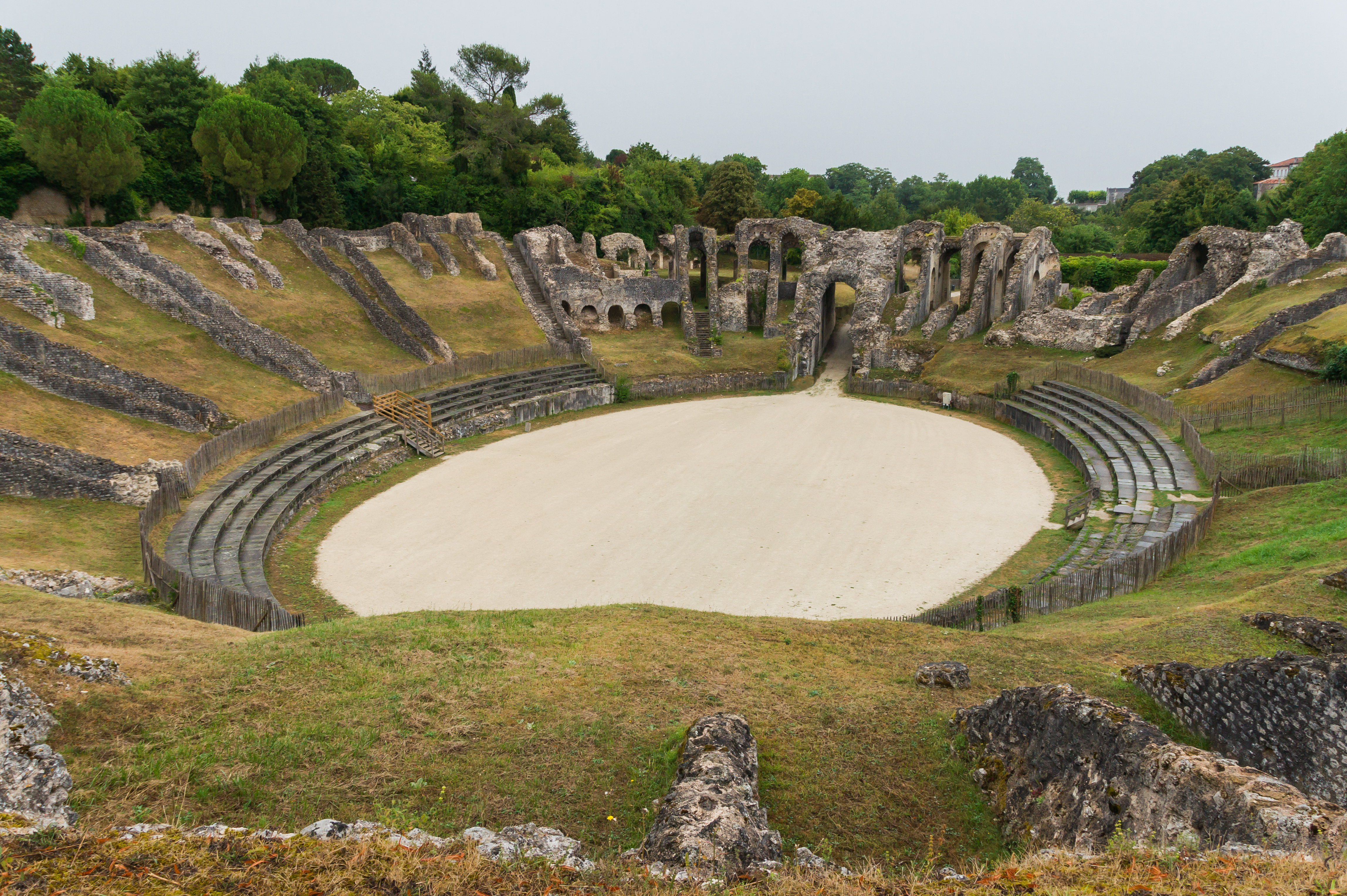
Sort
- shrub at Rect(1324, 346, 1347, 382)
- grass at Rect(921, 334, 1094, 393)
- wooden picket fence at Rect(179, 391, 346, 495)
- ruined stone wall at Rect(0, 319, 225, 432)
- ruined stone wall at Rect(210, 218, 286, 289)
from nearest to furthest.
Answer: wooden picket fence at Rect(179, 391, 346, 495) < ruined stone wall at Rect(0, 319, 225, 432) < shrub at Rect(1324, 346, 1347, 382) < grass at Rect(921, 334, 1094, 393) < ruined stone wall at Rect(210, 218, 286, 289)

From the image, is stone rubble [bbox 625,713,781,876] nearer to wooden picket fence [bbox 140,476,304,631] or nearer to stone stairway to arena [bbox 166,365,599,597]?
wooden picket fence [bbox 140,476,304,631]

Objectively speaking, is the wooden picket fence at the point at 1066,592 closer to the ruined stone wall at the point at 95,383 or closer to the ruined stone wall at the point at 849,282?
the ruined stone wall at the point at 95,383

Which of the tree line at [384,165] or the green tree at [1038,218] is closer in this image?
the tree line at [384,165]

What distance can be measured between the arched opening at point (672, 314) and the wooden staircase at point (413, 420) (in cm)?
1756

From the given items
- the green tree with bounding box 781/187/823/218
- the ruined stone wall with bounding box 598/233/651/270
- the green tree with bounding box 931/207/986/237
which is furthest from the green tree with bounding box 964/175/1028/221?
the ruined stone wall with bounding box 598/233/651/270

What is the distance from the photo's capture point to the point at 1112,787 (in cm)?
679

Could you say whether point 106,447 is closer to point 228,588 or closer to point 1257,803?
point 228,588

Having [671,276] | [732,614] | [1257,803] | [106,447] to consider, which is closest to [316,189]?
[671,276]

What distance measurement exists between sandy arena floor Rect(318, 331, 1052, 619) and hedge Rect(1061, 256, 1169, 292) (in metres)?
24.6

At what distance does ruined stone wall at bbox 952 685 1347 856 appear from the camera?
19.0 feet

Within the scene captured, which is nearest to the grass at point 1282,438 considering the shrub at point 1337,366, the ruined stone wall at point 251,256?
the shrub at point 1337,366

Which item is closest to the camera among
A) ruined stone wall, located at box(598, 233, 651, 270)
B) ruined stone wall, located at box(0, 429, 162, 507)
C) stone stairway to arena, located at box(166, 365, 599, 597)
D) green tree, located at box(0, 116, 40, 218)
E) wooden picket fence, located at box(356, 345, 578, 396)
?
stone stairway to arena, located at box(166, 365, 599, 597)

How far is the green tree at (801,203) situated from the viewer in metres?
61.4

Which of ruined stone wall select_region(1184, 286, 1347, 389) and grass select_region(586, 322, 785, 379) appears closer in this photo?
ruined stone wall select_region(1184, 286, 1347, 389)
